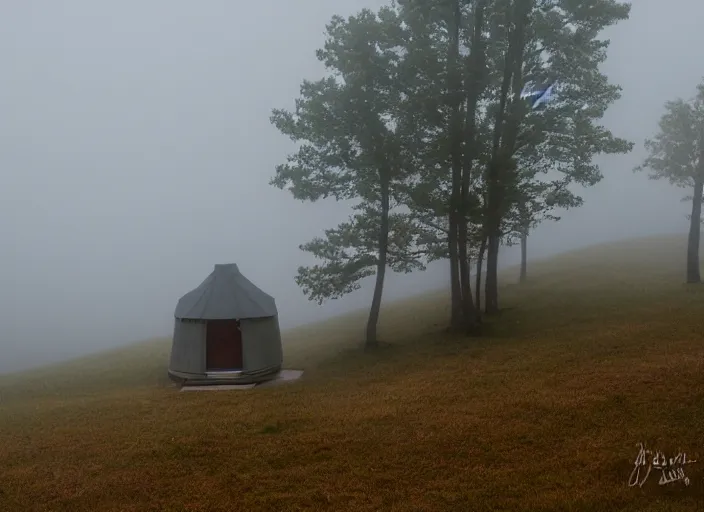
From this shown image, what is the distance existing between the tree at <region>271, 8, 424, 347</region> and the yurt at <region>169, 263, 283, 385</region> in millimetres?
2087

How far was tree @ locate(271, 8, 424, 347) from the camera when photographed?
1778cm

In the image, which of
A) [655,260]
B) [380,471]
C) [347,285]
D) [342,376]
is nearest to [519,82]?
[347,285]

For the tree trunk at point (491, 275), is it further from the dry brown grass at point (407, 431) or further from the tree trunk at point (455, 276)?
the dry brown grass at point (407, 431)

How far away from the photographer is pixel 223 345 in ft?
57.8

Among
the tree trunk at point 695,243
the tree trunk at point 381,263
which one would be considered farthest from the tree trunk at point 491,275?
the tree trunk at point 695,243

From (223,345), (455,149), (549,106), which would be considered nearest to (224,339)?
(223,345)

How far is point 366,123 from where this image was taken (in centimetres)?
1781

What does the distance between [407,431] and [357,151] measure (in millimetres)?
11465

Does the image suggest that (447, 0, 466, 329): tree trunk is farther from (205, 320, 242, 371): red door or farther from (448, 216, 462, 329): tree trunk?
(205, 320, 242, 371): red door

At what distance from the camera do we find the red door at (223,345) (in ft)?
57.5

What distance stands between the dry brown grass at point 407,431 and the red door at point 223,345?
168cm

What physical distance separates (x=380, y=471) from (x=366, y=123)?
482 inches

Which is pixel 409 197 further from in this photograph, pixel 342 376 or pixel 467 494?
pixel 467 494
